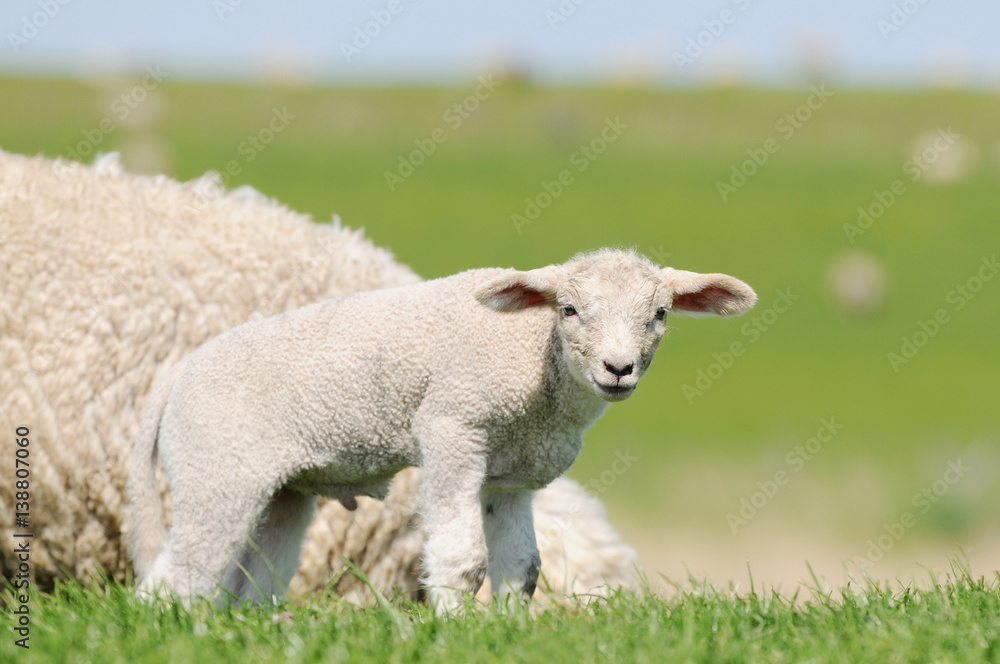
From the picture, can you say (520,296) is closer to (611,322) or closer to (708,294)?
(611,322)

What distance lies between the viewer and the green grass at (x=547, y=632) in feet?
9.41

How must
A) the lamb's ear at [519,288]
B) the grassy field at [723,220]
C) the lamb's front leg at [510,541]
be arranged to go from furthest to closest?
the grassy field at [723,220]
the lamb's front leg at [510,541]
the lamb's ear at [519,288]

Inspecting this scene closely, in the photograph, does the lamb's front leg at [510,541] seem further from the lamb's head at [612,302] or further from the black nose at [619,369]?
the black nose at [619,369]

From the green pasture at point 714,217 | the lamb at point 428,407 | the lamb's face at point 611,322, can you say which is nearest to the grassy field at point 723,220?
the green pasture at point 714,217

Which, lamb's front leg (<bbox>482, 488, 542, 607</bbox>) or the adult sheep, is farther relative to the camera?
the adult sheep

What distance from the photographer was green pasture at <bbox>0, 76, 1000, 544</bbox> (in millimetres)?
18344

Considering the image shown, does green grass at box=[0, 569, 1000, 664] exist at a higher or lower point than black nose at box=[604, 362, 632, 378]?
lower

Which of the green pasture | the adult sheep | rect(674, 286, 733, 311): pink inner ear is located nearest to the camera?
rect(674, 286, 733, 311): pink inner ear

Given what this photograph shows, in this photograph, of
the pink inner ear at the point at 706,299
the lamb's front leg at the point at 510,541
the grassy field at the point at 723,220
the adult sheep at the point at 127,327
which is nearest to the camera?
the pink inner ear at the point at 706,299

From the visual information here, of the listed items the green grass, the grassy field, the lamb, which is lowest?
the green grass

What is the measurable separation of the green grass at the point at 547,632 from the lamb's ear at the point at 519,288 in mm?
919

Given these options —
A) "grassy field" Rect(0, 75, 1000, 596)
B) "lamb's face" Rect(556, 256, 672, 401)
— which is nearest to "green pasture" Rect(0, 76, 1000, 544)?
"grassy field" Rect(0, 75, 1000, 596)

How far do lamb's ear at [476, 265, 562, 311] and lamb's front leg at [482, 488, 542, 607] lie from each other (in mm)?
680

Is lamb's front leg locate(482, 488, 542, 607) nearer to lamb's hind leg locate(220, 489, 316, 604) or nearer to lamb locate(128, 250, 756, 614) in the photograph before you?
lamb locate(128, 250, 756, 614)
